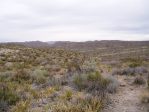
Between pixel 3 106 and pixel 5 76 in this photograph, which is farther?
pixel 5 76

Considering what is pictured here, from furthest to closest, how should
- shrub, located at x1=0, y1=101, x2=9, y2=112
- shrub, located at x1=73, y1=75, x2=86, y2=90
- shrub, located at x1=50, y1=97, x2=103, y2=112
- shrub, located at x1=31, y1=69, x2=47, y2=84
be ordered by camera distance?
shrub, located at x1=31, y1=69, x2=47, y2=84 < shrub, located at x1=73, y1=75, x2=86, y2=90 < shrub, located at x1=0, y1=101, x2=9, y2=112 < shrub, located at x1=50, y1=97, x2=103, y2=112

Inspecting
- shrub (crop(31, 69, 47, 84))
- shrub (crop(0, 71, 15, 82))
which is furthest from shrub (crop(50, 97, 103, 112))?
shrub (crop(0, 71, 15, 82))

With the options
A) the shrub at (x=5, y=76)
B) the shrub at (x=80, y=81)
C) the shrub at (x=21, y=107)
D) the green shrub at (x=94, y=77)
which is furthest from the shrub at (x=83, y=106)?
the shrub at (x=5, y=76)

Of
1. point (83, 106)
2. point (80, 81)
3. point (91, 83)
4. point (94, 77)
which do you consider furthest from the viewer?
point (94, 77)

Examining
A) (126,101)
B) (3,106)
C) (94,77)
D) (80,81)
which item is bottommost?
(126,101)

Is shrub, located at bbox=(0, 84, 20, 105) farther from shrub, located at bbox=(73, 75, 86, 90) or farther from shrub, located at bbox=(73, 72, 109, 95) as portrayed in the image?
shrub, located at bbox=(73, 75, 86, 90)

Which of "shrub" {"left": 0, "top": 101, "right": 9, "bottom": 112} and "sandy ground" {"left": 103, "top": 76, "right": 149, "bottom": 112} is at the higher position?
"shrub" {"left": 0, "top": 101, "right": 9, "bottom": 112}

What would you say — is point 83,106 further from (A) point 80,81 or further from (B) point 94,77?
(B) point 94,77

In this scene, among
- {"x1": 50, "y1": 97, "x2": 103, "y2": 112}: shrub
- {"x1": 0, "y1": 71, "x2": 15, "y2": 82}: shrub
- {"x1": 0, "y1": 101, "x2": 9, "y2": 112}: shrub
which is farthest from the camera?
{"x1": 0, "y1": 71, "x2": 15, "y2": 82}: shrub

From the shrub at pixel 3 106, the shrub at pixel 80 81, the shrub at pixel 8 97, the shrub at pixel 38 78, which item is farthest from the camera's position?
the shrub at pixel 38 78

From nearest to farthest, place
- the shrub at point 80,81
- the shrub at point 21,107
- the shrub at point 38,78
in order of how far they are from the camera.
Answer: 1. the shrub at point 21,107
2. the shrub at point 80,81
3. the shrub at point 38,78

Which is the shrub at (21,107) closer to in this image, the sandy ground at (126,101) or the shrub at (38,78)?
the sandy ground at (126,101)

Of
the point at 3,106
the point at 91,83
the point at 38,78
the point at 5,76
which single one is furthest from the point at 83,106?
the point at 5,76

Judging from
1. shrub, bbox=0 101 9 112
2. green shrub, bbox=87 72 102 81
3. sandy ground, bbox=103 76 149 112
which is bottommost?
sandy ground, bbox=103 76 149 112
